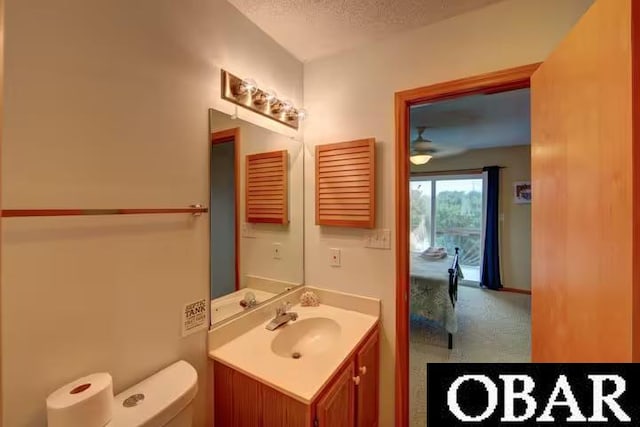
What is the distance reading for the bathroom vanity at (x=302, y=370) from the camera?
3.31 feet

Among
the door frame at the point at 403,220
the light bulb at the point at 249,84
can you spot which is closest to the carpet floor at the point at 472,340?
the door frame at the point at 403,220

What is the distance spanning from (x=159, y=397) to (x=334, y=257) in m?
1.11

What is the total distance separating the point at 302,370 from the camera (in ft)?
3.57

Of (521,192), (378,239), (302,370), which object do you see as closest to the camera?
(302,370)

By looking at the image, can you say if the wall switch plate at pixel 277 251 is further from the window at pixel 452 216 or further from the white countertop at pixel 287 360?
the window at pixel 452 216

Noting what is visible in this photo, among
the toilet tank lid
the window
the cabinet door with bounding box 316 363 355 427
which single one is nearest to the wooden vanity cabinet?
the cabinet door with bounding box 316 363 355 427

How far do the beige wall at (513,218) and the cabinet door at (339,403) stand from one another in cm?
460

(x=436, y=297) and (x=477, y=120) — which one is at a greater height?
(x=477, y=120)

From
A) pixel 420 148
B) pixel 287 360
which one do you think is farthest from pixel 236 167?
pixel 420 148

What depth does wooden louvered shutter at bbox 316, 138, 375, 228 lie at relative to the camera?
158 centimetres

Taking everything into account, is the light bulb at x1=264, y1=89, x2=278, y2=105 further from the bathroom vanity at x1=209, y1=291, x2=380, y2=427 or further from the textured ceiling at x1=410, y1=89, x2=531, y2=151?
the bathroom vanity at x1=209, y1=291, x2=380, y2=427

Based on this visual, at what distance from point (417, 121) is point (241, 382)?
2.97 m

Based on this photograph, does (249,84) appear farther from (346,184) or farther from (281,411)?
(281,411)

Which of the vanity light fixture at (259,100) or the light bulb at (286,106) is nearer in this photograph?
the vanity light fixture at (259,100)
